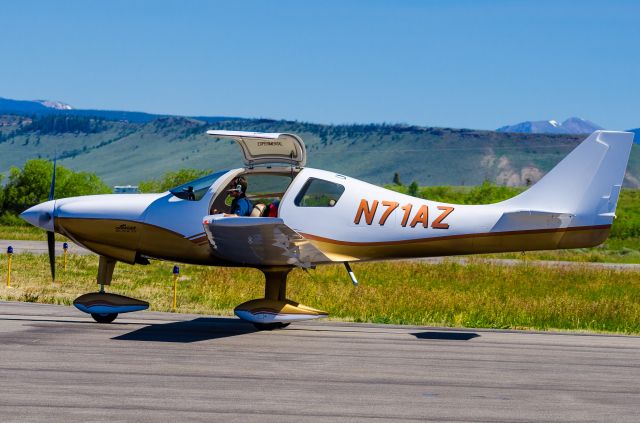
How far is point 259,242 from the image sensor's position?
49.2 ft

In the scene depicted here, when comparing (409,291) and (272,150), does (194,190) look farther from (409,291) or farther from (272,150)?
(409,291)

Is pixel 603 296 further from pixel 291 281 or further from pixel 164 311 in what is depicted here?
pixel 164 311

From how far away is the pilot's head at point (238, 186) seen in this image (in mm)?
16203

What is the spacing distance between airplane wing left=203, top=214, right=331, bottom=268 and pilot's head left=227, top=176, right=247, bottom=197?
92cm

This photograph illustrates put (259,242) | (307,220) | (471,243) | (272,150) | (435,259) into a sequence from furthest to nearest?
(435,259)
(272,150)
(307,220)
(471,243)
(259,242)

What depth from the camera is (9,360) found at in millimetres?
12023

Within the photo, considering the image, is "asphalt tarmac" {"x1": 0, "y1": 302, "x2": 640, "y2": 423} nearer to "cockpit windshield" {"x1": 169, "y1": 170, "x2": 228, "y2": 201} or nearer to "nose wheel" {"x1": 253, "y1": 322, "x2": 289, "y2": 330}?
"nose wheel" {"x1": 253, "y1": 322, "x2": 289, "y2": 330}

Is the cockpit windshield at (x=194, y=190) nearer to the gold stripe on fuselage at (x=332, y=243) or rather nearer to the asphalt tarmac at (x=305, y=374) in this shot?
the gold stripe on fuselage at (x=332, y=243)

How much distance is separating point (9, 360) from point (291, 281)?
14.8m

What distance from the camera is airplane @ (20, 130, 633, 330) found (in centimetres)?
1542

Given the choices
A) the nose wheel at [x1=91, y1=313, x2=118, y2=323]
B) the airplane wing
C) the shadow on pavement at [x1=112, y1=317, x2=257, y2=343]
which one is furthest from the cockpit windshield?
the nose wheel at [x1=91, y1=313, x2=118, y2=323]

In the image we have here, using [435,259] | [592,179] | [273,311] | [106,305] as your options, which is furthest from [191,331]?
[435,259]

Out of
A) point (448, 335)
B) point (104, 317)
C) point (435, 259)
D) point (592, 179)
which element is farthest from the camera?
point (435, 259)

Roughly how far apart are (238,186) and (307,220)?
4.45 ft
